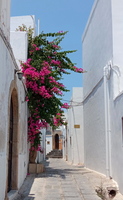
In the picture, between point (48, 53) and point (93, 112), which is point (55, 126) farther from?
point (48, 53)

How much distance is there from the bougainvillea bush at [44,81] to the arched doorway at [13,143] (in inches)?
86.1

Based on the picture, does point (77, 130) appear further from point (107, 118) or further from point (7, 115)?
point (7, 115)

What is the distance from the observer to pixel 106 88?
9.53m

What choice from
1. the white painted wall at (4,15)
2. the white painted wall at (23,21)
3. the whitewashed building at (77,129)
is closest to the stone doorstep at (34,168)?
the white painted wall at (4,15)

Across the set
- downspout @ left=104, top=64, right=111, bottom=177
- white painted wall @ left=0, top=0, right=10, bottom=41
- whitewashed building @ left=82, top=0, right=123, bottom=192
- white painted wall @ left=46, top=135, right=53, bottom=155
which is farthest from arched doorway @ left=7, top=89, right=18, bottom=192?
white painted wall @ left=46, top=135, right=53, bottom=155

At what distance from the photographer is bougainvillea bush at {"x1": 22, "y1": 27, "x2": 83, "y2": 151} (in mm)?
10344

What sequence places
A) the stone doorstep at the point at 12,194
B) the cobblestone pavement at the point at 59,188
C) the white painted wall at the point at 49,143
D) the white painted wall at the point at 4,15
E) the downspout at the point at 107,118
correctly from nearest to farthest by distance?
the white painted wall at the point at 4,15, the stone doorstep at the point at 12,194, the cobblestone pavement at the point at 59,188, the downspout at the point at 107,118, the white painted wall at the point at 49,143

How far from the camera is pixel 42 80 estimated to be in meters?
10.4

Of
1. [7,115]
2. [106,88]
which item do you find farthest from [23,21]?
[7,115]

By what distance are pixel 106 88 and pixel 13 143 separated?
145 inches

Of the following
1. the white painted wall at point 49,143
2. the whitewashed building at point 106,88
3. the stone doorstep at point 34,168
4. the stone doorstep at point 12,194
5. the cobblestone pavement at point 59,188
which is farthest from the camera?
the white painted wall at point 49,143

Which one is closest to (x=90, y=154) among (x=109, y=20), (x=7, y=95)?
(x=109, y=20)

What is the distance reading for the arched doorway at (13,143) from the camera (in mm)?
7281

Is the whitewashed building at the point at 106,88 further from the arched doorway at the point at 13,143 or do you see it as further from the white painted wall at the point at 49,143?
the white painted wall at the point at 49,143
